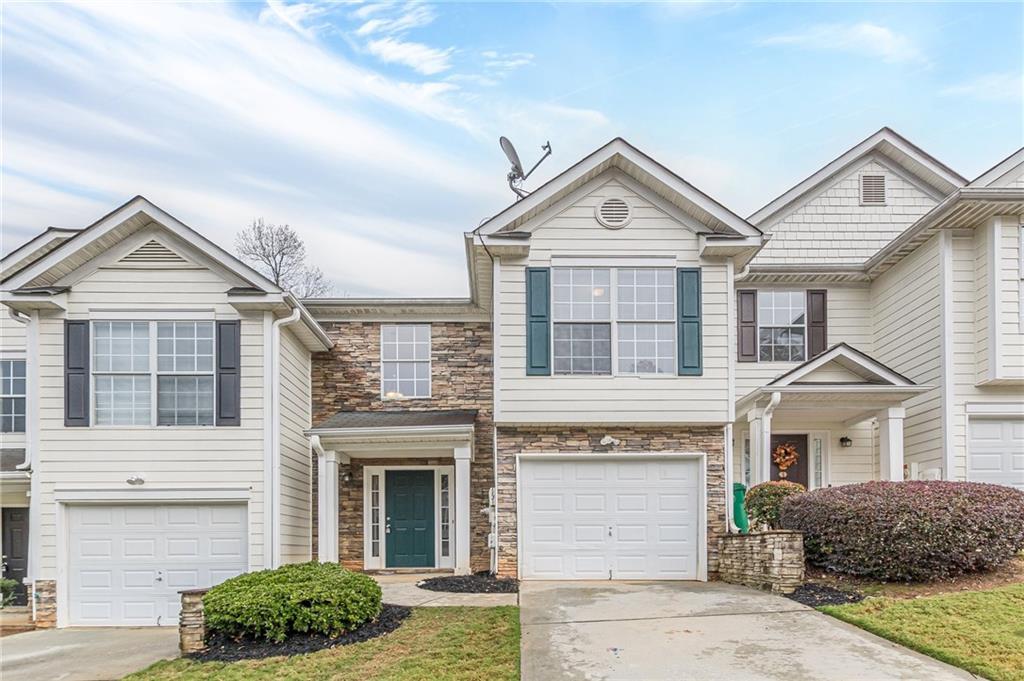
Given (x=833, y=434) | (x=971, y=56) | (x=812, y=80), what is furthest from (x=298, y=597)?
(x=971, y=56)

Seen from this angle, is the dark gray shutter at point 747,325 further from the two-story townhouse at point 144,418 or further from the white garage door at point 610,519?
the two-story townhouse at point 144,418

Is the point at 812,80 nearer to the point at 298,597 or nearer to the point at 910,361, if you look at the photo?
the point at 910,361

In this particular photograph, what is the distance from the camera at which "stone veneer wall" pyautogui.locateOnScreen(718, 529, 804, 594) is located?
10.0m

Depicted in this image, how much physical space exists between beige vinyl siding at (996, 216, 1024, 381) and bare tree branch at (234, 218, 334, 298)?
75.5ft

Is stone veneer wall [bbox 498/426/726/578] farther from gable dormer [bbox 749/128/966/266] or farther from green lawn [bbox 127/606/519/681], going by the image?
gable dormer [bbox 749/128/966/266]

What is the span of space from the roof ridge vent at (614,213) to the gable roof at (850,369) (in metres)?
3.79

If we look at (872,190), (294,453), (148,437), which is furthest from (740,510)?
(148,437)

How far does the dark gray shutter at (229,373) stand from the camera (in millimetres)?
12266

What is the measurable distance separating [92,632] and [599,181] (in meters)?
10.3

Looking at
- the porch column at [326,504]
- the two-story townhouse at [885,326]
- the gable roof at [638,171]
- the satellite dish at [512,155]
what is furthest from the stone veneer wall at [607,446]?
the satellite dish at [512,155]

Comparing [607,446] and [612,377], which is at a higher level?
[612,377]

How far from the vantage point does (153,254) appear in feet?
40.9

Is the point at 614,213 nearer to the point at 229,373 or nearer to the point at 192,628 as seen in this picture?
the point at 229,373

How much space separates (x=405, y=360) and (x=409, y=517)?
307 cm
